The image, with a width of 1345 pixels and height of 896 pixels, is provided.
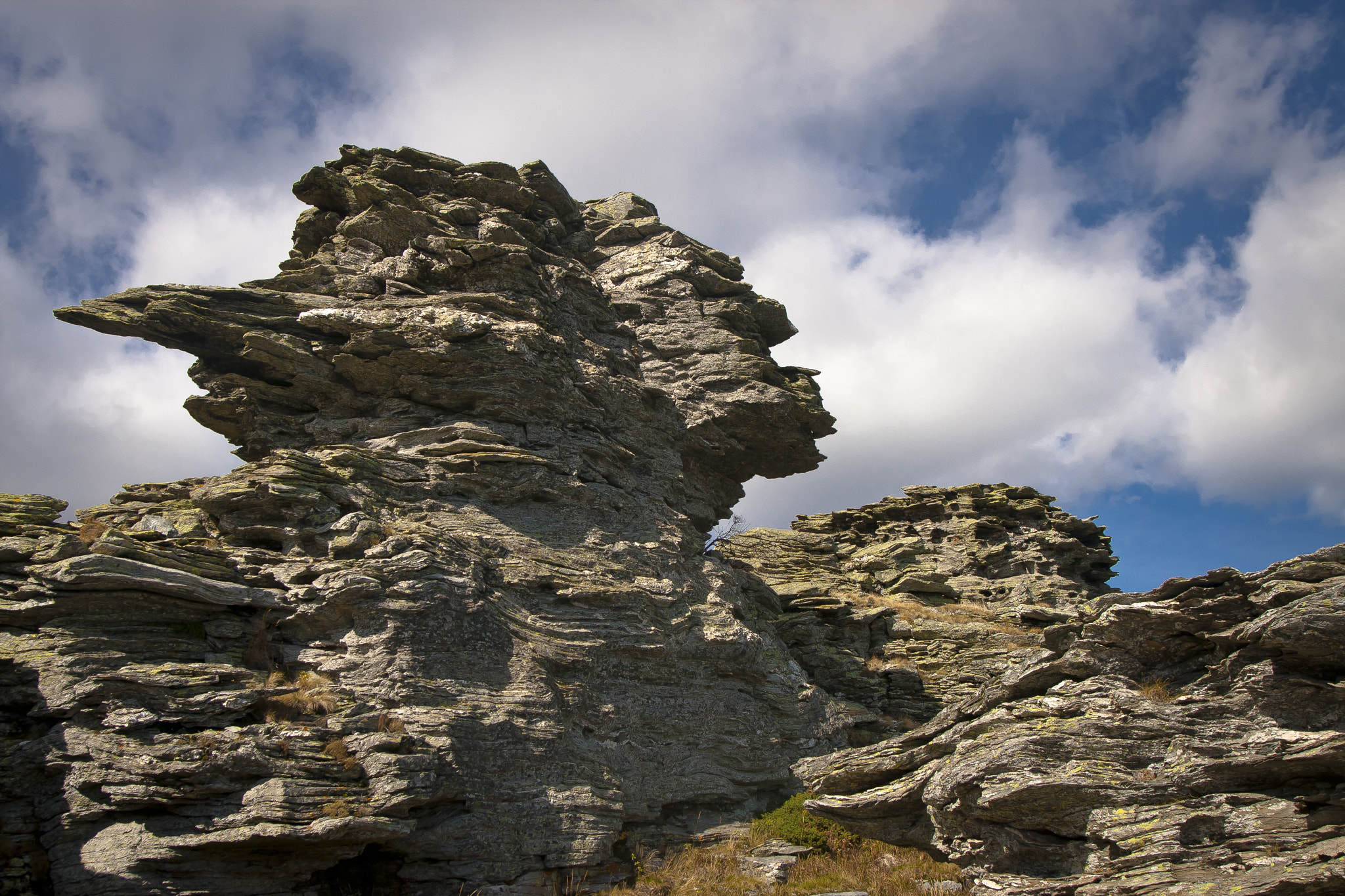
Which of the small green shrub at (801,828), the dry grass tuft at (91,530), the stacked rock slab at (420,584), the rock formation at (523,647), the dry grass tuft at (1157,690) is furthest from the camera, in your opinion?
the small green shrub at (801,828)

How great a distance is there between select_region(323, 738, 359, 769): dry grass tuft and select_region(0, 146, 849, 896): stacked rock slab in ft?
0.22

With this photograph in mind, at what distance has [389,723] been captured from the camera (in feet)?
63.5

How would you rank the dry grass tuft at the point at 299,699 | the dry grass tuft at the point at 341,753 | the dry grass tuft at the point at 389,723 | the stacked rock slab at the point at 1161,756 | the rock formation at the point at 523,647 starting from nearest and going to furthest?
the stacked rock slab at the point at 1161,756 < the rock formation at the point at 523,647 < the dry grass tuft at the point at 341,753 < the dry grass tuft at the point at 299,699 < the dry grass tuft at the point at 389,723

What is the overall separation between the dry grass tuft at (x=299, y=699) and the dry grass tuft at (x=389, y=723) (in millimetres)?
1159

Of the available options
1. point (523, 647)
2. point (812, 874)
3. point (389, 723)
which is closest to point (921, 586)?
point (812, 874)

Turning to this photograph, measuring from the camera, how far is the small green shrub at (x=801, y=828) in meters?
23.0

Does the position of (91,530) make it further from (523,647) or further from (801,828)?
(801,828)

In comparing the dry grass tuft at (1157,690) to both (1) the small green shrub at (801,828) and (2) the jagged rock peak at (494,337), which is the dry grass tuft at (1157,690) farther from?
(2) the jagged rock peak at (494,337)

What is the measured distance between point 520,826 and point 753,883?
Result: 6.54 metres

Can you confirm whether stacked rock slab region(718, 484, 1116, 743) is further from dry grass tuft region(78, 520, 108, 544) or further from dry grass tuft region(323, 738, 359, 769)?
dry grass tuft region(78, 520, 108, 544)

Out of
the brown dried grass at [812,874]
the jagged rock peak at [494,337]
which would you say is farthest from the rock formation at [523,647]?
the brown dried grass at [812,874]

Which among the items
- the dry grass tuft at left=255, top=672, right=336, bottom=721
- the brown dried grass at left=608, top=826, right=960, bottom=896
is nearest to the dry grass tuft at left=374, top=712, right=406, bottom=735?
the dry grass tuft at left=255, top=672, right=336, bottom=721

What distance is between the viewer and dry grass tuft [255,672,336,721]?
18453mm

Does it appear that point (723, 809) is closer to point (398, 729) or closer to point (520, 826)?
point (520, 826)
